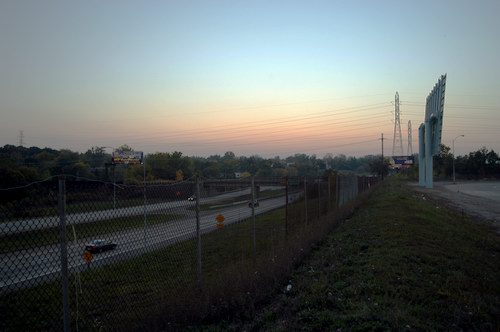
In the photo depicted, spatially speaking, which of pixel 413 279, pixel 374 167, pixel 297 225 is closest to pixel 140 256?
pixel 413 279

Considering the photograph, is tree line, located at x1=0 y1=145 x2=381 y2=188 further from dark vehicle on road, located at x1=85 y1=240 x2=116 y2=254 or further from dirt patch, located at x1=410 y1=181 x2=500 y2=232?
dirt patch, located at x1=410 y1=181 x2=500 y2=232

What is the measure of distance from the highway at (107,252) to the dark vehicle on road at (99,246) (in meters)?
0.06

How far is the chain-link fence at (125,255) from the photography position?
391 centimetres

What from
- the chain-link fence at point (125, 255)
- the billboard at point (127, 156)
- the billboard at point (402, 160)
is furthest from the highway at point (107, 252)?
the billboard at point (402, 160)

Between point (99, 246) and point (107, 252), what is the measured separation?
12cm

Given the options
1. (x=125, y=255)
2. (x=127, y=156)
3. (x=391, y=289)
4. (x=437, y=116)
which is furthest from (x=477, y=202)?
(x=127, y=156)

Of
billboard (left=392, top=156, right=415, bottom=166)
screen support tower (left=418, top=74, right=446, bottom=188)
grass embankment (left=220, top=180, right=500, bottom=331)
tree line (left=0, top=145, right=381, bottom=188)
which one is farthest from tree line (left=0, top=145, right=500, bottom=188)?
screen support tower (left=418, top=74, right=446, bottom=188)

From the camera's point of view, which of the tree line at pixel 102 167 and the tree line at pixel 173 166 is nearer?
the tree line at pixel 102 167

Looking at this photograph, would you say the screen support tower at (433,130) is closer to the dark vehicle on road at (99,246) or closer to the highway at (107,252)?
the highway at (107,252)

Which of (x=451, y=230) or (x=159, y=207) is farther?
(x=451, y=230)

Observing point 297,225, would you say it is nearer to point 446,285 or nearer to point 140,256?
→ point 446,285

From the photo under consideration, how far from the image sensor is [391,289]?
567cm

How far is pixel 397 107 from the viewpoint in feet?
260

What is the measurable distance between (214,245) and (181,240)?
2297 millimetres
